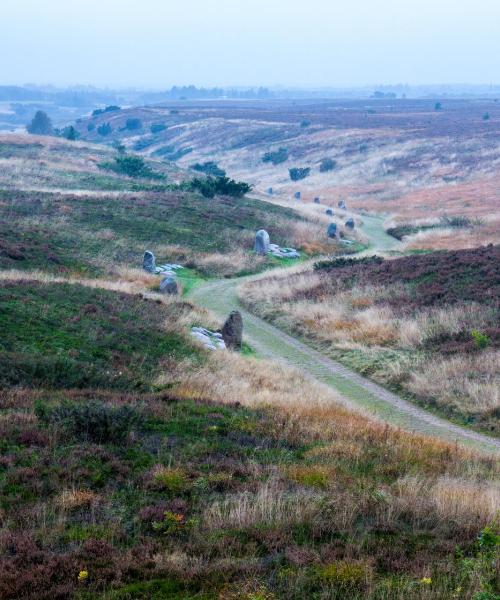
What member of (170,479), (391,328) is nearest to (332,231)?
(391,328)

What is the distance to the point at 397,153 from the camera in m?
87.4

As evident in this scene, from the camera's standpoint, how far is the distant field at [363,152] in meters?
61.2

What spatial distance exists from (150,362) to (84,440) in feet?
23.8

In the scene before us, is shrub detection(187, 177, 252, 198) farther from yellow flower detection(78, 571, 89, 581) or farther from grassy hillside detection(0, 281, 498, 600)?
yellow flower detection(78, 571, 89, 581)

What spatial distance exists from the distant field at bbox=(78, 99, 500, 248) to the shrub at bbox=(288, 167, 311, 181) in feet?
2.86

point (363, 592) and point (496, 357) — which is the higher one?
point (363, 592)

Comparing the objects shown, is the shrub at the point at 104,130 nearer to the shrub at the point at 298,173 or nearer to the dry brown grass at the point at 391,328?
the shrub at the point at 298,173

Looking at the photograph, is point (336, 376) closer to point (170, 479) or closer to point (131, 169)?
point (170, 479)

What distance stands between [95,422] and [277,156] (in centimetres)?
8863

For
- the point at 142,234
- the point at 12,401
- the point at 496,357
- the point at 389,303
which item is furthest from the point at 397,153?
the point at 12,401

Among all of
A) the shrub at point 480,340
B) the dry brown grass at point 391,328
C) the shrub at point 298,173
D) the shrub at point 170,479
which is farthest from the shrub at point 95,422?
the shrub at point 298,173

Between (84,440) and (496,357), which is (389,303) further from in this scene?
(84,440)

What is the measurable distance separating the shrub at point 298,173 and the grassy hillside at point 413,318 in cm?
5217

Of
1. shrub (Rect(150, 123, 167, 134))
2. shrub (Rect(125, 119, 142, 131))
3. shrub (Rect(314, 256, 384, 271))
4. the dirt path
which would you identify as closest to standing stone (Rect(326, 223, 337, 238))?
shrub (Rect(314, 256, 384, 271))
